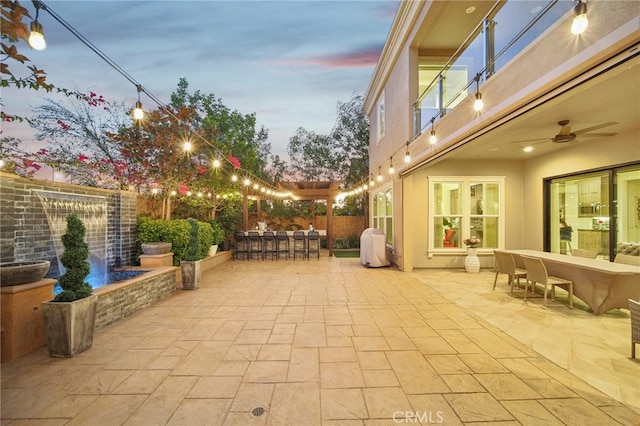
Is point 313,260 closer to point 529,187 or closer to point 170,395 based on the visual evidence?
point 529,187

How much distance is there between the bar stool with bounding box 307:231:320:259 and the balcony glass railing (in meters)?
5.49

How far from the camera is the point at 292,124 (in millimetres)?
16656

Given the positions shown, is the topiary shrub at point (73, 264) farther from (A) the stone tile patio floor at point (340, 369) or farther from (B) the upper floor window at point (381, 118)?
(B) the upper floor window at point (381, 118)

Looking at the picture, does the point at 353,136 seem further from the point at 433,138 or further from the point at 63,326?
the point at 63,326

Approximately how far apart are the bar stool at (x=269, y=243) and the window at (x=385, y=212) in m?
3.93

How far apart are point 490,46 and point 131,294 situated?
6.52 m

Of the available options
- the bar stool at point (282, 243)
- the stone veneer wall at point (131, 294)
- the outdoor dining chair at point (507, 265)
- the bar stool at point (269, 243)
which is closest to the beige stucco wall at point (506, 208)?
the outdoor dining chair at point (507, 265)

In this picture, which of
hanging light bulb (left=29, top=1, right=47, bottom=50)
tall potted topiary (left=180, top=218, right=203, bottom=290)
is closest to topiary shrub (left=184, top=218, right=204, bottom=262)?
tall potted topiary (left=180, top=218, right=203, bottom=290)

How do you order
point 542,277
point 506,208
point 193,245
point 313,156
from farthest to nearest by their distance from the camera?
point 313,156
point 506,208
point 193,245
point 542,277

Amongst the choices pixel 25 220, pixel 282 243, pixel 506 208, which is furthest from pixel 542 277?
pixel 282 243

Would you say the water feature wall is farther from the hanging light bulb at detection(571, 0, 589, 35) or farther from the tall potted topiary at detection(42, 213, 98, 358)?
the hanging light bulb at detection(571, 0, 589, 35)

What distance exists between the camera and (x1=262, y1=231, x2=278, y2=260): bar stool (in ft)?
33.8

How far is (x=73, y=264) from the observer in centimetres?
294

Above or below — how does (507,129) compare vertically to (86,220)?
above
